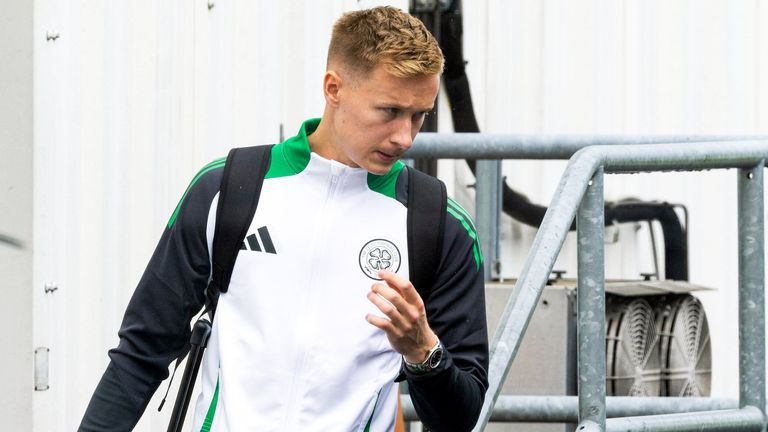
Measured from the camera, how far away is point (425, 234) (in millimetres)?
2545

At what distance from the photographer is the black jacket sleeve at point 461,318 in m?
2.50

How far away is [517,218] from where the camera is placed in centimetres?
616

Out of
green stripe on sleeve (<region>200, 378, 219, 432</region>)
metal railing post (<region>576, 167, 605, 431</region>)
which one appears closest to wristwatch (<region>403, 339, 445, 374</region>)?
green stripe on sleeve (<region>200, 378, 219, 432</region>)

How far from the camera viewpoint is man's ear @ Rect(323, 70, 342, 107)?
8.41 feet

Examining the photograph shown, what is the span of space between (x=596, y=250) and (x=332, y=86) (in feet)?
3.06

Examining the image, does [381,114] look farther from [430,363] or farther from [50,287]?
[50,287]

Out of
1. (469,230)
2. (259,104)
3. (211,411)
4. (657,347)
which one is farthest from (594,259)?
(657,347)

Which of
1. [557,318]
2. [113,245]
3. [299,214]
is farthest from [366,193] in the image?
[557,318]

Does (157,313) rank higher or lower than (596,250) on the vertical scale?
lower

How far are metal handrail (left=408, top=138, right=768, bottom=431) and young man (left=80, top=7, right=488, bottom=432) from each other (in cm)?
50

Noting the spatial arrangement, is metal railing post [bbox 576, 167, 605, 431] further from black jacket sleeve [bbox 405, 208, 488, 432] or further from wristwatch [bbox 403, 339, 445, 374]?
wristwatch [bbox 403, 339, 445, 374]

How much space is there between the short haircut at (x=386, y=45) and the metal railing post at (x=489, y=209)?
3.46m

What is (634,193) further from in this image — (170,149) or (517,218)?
(170,149)

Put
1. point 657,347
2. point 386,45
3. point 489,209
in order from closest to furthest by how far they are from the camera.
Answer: point 386,45, point 657,347, point 489,209
